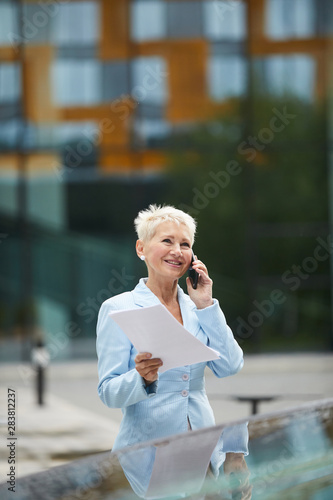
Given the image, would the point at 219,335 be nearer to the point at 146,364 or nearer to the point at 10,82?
the point at 146,364

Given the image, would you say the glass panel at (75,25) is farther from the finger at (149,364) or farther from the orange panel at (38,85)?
the finger at (149,364)

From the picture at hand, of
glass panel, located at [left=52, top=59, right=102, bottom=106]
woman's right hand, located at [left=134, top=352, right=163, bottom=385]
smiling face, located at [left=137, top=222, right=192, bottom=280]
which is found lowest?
woman's right hand, located at [left=134, top=352, right=163, bottom=385]

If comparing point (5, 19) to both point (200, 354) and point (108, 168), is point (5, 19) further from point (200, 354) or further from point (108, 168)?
point (200, 354)

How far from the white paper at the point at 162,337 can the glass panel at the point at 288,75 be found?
39.6 ft

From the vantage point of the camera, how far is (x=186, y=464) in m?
2.10

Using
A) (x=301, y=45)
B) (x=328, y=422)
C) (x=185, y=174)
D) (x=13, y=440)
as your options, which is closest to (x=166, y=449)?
(x=328, y=422)

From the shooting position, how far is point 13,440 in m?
7.56

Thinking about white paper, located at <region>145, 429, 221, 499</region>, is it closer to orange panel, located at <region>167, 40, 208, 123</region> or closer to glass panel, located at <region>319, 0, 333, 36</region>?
→ orange panel, located at <region>167, 40, 208, 123</region>

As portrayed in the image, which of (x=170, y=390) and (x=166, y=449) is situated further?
(x=170, y=390)

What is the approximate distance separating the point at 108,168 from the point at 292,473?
39.7 ft

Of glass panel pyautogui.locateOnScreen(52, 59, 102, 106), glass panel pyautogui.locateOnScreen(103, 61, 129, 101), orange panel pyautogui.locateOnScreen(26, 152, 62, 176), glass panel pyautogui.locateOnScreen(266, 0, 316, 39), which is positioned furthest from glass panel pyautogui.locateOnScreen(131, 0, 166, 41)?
orange panel pyautogui.locateOnScreen(26, 152, 62, 176)

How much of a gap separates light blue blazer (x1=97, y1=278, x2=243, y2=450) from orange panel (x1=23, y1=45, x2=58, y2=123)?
11553 mm

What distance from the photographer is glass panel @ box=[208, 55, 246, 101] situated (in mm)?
14062

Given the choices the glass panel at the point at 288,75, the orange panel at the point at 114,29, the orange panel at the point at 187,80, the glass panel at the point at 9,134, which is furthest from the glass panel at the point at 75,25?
the glass panel at the point at 288,75
